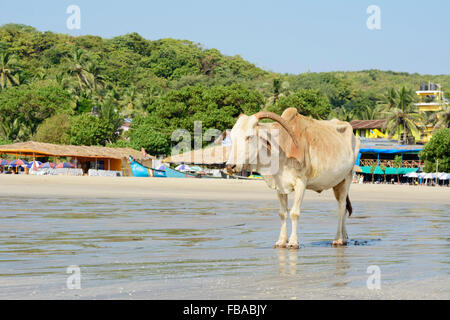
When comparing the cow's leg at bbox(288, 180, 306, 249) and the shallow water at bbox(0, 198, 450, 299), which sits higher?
the cow's leg at bbox(288, 180, 306, 249)

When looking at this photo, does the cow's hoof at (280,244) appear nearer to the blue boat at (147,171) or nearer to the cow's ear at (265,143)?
the cow's ear at (265,143)

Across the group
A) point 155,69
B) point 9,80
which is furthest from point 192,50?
point 9,80

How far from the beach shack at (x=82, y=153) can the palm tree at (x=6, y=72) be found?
2505 centimetres

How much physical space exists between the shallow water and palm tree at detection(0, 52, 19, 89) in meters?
88.9

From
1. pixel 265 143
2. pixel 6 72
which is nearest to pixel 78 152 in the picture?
pixel 6 72

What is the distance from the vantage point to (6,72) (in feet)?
321

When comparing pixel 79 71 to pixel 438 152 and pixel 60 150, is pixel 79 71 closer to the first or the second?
pixel 60 150

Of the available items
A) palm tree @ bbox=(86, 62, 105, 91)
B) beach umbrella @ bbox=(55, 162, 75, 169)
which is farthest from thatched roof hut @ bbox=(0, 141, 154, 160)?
palm tree @ bbox=(86, 62, 105, 91)

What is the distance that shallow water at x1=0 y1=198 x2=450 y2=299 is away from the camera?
582cm

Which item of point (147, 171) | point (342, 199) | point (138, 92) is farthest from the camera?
point (138, 92)

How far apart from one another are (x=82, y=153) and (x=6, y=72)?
40.3 meters

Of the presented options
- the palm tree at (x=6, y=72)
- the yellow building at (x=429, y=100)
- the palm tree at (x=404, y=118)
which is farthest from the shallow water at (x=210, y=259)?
the palm tree at (x=6, y=72)

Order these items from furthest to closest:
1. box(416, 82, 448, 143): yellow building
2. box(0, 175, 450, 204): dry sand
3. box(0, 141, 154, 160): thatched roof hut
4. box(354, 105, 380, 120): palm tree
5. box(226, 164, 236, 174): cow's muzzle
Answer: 1. box(354, 105, 380, 120): palm tree
2. box(416, 82, 448, 143): yellow building
3. box(0, 141, 154, 160): thatched roof hut
4. box(0, 175, 450, 204): dry sand
5. box(226, 164, 236, 174): cow's muzzle

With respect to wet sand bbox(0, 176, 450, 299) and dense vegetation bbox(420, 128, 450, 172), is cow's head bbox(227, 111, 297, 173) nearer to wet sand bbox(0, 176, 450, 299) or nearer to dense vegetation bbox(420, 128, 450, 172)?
wet sand bbox(0, 176, 450, 299)
